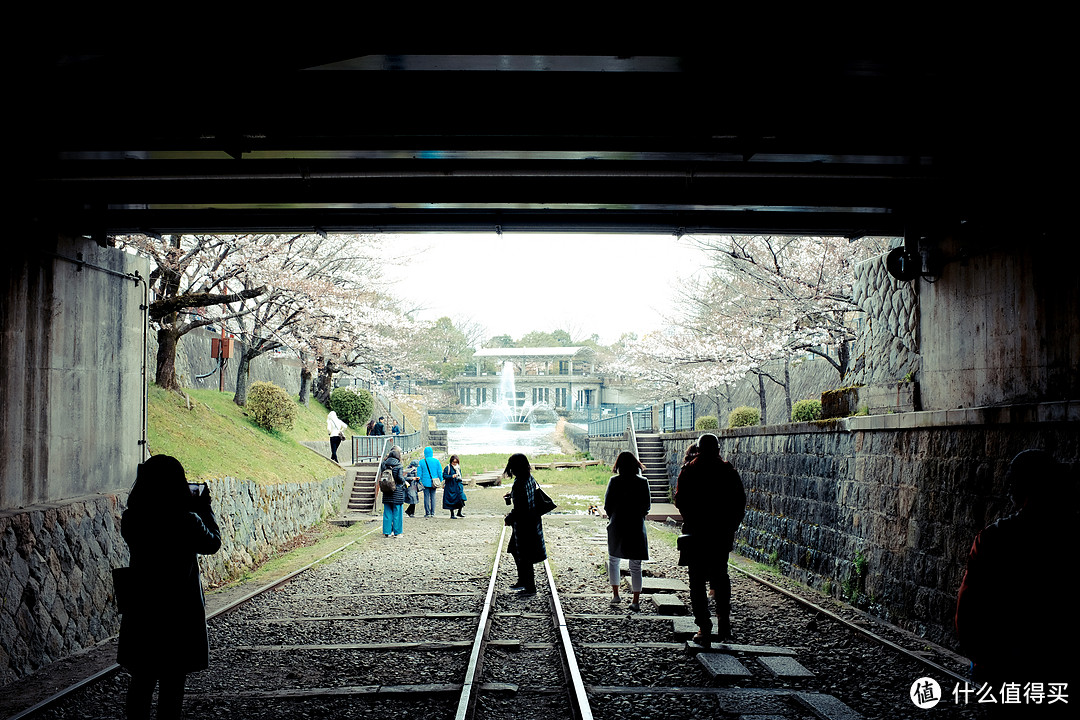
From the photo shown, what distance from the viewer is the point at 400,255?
87.3ft

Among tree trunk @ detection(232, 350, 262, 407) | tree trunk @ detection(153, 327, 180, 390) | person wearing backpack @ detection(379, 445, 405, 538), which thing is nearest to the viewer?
person wearing backpack @ detection(379, 445, 405, 538)

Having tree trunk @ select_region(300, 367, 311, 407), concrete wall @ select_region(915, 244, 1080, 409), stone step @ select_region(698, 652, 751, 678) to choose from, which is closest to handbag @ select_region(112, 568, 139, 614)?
stone step @ select_region(698, 652, 751, 678)

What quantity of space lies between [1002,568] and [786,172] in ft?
15.5

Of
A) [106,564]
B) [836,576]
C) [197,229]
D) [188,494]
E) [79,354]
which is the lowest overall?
[836,576]

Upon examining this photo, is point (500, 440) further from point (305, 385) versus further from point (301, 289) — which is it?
point (301, 289)

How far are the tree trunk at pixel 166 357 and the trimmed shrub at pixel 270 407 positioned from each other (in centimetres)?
371

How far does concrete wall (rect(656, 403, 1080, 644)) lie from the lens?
6.50 metres

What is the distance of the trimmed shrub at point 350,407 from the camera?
3412 cm

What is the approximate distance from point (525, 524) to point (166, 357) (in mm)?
13959

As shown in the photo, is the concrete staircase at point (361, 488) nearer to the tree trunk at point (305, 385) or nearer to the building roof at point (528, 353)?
the tree trunk at point (305, 385)

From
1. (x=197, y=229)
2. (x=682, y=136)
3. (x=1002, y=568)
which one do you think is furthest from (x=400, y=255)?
(x=1002, y=568)

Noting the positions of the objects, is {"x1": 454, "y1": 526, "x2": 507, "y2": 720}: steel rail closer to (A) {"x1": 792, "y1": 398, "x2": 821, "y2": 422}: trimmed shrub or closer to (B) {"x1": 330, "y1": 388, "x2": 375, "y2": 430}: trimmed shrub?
(A) {"x1": 792, "y1": 398, "x2": 821, "y2": 422}: trimmed shrub

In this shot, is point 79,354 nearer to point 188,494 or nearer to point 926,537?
point 188,494

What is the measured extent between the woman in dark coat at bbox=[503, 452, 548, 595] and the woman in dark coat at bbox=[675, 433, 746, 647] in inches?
115
